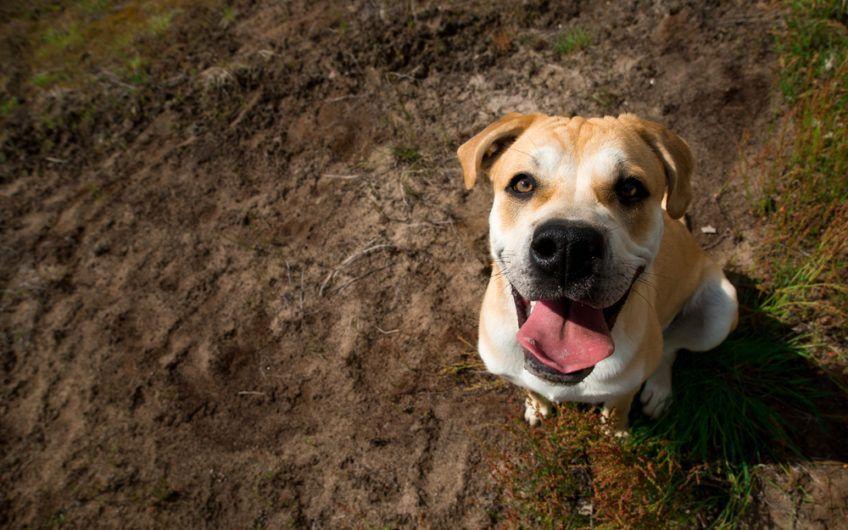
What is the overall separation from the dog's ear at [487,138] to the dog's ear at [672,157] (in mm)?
543

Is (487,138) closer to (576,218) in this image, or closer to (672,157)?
(576,218)

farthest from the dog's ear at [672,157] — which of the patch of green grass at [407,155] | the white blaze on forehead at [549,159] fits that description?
the patch of green grass at [407,155]

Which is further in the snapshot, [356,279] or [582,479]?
[356,279]

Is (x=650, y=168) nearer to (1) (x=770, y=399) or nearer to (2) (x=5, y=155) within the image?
(1) (x=770, y=399)

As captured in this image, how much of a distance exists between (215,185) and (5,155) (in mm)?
2710

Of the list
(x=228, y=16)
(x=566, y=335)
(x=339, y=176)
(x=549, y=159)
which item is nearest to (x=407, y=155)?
(x=339, y=176)

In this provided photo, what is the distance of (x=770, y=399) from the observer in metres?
3.43

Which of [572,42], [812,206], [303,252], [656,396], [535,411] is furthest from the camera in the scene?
[572,42]

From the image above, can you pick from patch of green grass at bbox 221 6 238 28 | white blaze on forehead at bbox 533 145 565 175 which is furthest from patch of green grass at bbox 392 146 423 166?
patch of green grass at bbox 221 6 238 28

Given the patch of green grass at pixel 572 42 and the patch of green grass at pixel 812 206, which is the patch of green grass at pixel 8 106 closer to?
the patch of green grass at pixel 572 42

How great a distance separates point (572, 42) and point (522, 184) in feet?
10.9

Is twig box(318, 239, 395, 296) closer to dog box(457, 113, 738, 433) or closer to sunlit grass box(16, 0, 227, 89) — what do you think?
dog box(457, 113, 738, 433)

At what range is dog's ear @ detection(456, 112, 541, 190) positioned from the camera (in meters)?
2.75

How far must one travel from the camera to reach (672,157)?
8.75 ft
